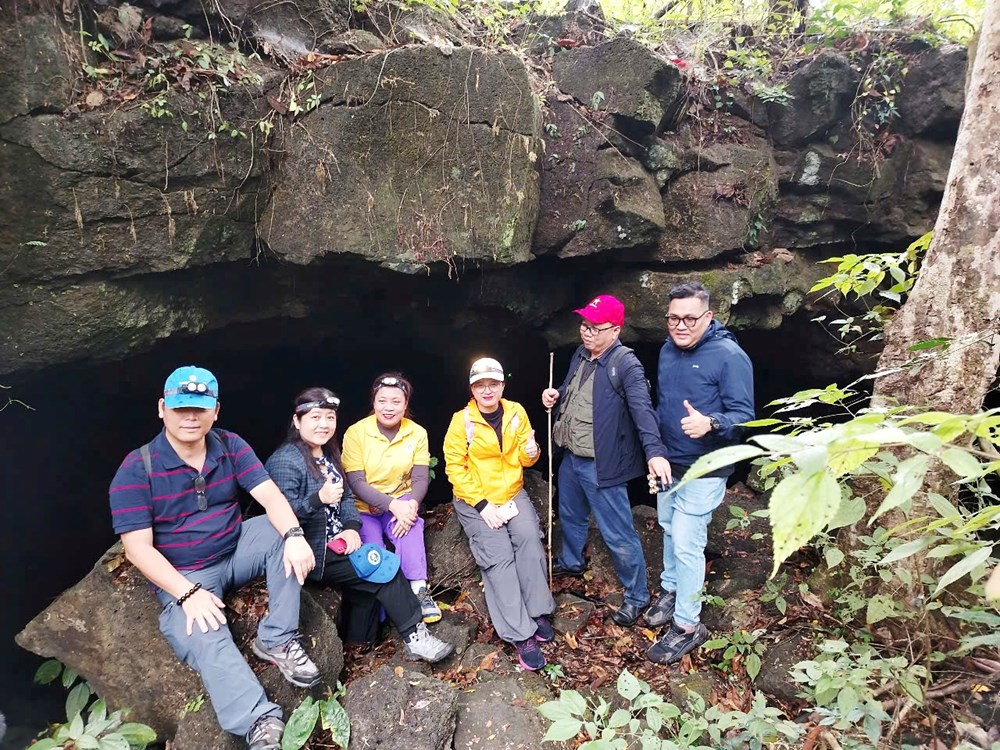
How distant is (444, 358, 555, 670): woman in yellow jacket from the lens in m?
3.97

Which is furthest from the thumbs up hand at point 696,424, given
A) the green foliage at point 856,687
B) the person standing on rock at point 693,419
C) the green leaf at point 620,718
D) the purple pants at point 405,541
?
the purple pants at point 405,541

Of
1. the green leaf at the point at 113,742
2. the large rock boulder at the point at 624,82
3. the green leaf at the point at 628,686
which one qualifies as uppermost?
the large rock boulder at the point at 624,82

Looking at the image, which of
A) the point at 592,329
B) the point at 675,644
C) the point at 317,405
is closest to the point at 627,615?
the point at 675,644

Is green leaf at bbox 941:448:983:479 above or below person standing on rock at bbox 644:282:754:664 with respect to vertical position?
above

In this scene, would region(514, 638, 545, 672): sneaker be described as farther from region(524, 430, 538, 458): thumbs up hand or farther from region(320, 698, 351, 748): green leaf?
region(524, 430, 538, 458): thumbs up hand

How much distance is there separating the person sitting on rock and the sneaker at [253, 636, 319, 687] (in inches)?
22.7

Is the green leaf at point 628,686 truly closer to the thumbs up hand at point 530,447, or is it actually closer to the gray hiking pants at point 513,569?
the gray hiking pants at point 513,569

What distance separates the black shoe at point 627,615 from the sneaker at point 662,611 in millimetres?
73

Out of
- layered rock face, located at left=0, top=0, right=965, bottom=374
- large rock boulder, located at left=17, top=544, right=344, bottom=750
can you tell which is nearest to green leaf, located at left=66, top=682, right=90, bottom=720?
large rock boulder, located at left=17, top=544, right=344, bottom=750

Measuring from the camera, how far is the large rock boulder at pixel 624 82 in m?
5.33

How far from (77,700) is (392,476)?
8.43ft

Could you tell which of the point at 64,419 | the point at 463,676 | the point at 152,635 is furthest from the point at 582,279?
the point at 64,419

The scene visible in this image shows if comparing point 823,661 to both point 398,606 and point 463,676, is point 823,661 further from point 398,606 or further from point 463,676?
point 398,606

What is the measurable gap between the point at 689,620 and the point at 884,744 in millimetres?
1553
